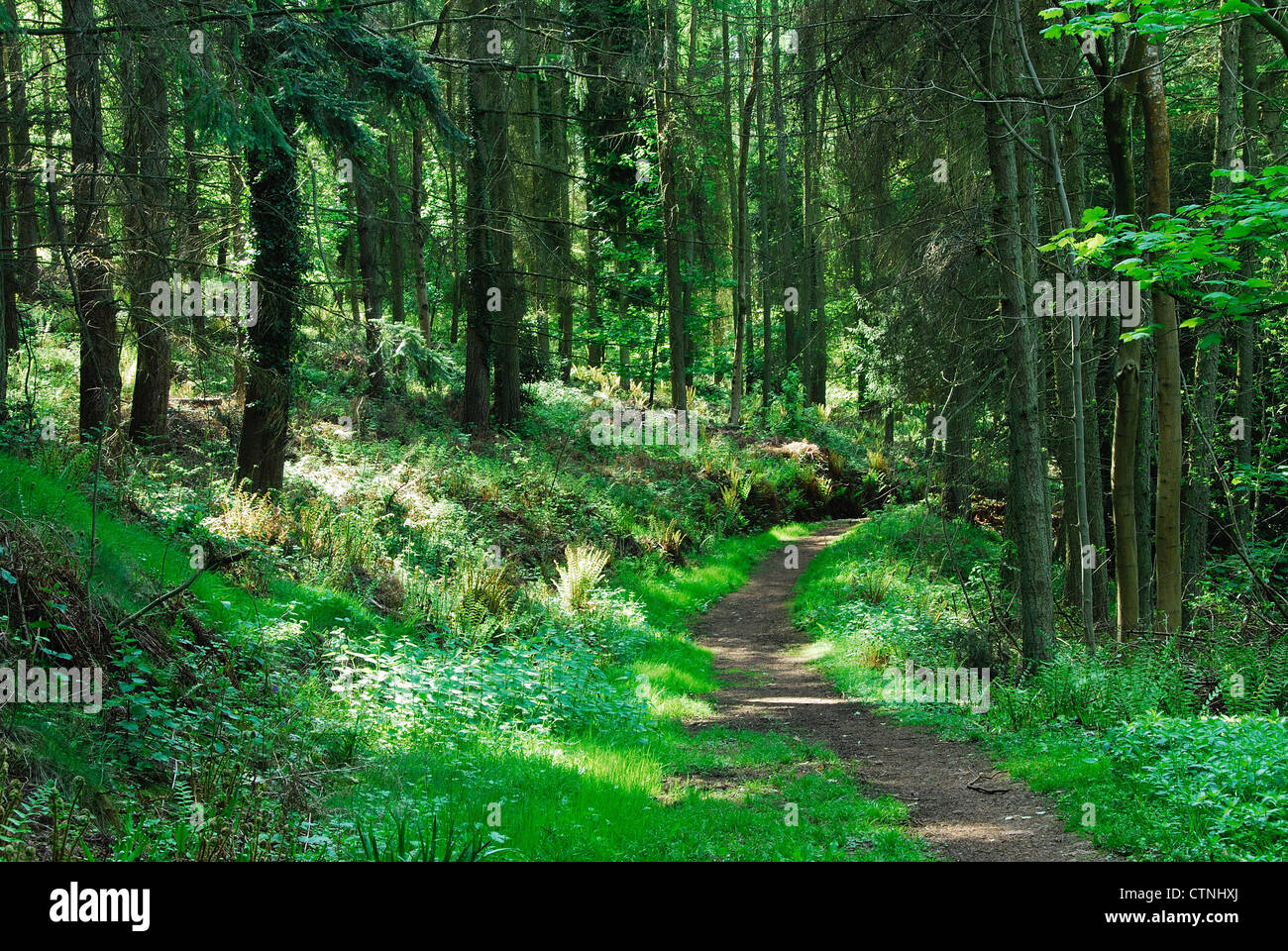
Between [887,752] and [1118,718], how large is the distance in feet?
6.23

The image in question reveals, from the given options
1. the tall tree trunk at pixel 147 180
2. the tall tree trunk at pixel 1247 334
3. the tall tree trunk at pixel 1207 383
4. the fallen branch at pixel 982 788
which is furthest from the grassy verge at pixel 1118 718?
the tall tree trunk at pixel 147 180

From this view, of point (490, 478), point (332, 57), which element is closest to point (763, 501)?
point (490, 478)

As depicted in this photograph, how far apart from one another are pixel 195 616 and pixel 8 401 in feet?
24.0

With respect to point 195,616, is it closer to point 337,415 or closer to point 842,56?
point 842,56

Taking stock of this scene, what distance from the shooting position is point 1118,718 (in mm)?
6590

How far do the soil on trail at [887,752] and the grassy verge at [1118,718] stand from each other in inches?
8.2

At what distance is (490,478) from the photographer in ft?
47.8

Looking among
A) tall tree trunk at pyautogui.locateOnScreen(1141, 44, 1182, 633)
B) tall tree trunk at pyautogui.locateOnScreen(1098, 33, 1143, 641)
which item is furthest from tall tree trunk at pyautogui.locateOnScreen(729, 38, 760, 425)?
tall tree trunk at pyautogui.locateOnScreen(1141, 44, 1182, 633)

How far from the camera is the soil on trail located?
5.14 meters

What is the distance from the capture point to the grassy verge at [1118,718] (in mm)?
4559

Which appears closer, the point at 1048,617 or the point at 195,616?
the point at 195,616

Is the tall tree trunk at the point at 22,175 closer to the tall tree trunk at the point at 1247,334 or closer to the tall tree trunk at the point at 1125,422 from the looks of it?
the tall tree trunk at the point at 1125,422

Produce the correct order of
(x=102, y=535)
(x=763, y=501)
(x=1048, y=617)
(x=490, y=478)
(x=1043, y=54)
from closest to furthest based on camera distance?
(x=102, y=535) → (x=1048, y=617) → (x=1043, y=54) → (x=490, y=478) → (x=763, y=501)

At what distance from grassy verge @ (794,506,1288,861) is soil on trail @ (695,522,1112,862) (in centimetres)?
21
